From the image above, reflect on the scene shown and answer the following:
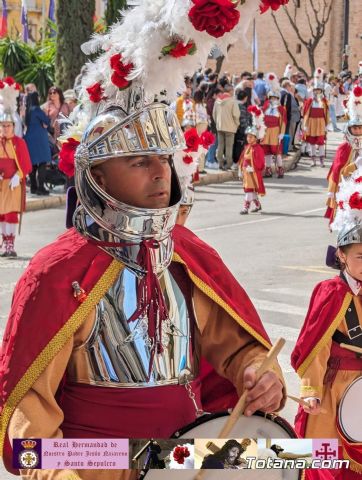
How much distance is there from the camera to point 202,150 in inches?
272

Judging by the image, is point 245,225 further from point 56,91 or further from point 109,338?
point 109,338

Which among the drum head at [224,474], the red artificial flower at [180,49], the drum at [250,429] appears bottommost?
the drum head at [224,474]

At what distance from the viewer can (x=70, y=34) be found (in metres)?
20.5

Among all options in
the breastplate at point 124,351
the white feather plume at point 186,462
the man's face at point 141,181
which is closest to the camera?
the white feather plume at point 186,462

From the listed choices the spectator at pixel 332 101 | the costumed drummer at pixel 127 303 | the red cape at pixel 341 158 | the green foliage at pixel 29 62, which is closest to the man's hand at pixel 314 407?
the costumed drummer at pixel 127 303

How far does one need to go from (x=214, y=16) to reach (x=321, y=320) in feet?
7.43

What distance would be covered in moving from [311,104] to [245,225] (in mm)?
10136

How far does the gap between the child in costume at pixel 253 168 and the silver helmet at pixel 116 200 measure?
13278 millimetres

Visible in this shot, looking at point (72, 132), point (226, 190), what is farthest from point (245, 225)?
point (72, 132)

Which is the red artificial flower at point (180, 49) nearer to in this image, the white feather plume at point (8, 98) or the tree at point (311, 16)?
the white feather plume at point (8, 98)

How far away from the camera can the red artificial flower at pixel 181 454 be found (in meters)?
2.75

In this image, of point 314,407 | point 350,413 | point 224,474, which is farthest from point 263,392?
point 350,413

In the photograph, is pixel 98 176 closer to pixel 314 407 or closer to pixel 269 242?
pixel 314 407

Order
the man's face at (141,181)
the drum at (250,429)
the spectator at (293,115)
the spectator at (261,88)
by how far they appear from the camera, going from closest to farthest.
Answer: the drum at (250,429)
the man's face at (141,181)
the spectator at (293,115)
the spectator at (261,88)
